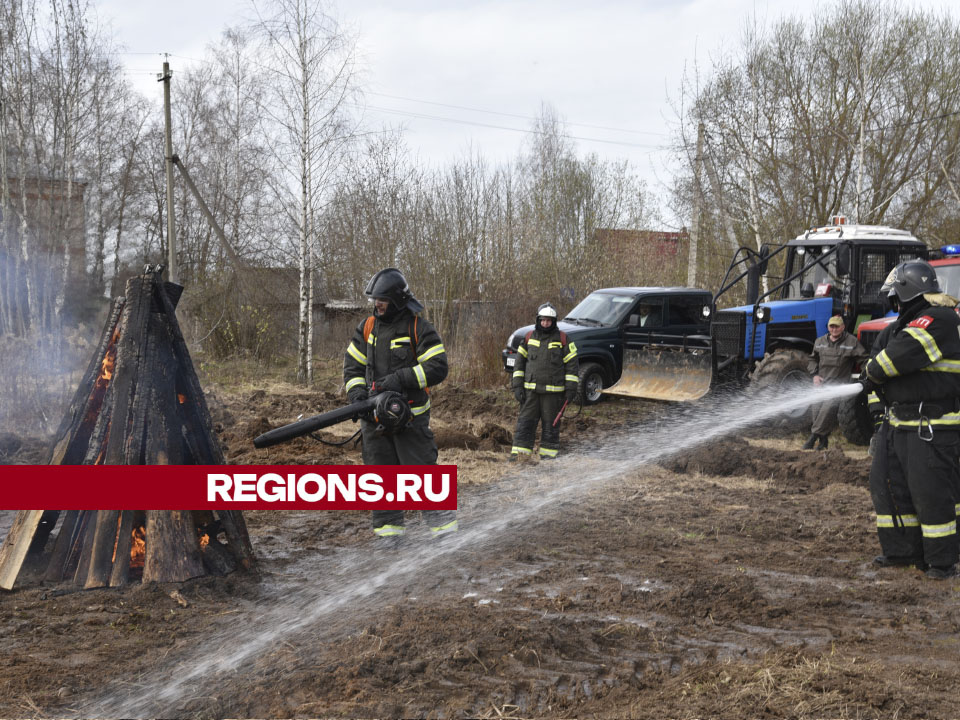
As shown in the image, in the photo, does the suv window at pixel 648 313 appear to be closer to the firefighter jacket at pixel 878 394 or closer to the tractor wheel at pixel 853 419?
the tractor wheel at pixel 853 419

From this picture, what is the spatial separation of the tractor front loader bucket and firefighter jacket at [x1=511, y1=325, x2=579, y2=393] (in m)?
2.98

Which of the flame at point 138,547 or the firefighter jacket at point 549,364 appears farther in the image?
the firefighter jacket at point 549,364

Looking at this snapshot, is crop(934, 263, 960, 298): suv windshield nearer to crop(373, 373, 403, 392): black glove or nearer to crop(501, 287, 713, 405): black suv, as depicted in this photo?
crop(501, 287, 713, 405): black suv

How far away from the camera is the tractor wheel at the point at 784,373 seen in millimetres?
11195

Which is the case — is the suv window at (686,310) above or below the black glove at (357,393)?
above

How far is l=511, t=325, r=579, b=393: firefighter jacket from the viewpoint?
998cm

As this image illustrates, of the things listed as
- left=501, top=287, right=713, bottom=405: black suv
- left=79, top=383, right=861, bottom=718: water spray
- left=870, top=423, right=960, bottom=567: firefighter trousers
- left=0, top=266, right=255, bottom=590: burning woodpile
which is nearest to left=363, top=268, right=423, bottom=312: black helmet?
left=0, top=266, right=255, bottom=590: burning woodpile

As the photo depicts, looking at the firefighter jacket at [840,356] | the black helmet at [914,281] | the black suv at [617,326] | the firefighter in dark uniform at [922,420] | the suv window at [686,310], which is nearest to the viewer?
the firefighter in dark uniform at [922,420]

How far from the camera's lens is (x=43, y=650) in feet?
14.0

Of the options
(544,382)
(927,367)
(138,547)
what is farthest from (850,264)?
(138,547)

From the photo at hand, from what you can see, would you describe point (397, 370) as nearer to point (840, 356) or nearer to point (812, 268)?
point (840, 356)
